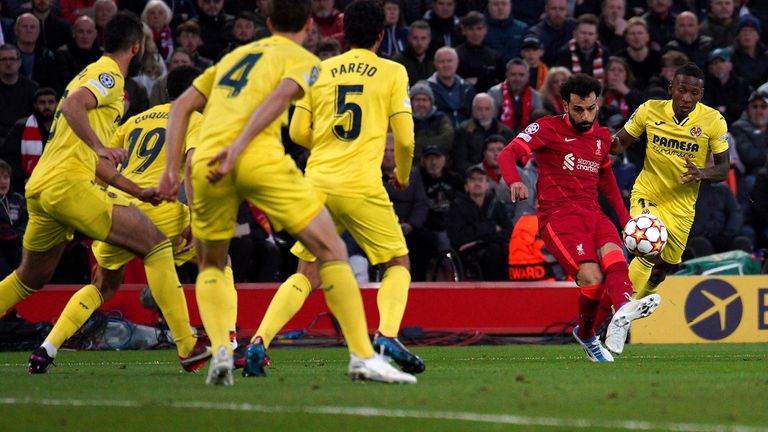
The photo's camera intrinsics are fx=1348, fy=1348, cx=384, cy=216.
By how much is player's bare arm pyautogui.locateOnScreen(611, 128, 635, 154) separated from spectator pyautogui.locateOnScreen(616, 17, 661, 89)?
24.5 feet

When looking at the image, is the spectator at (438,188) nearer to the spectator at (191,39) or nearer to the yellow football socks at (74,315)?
the spectator at (191,39)

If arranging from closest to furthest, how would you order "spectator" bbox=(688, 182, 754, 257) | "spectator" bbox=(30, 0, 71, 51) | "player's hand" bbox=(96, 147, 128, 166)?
"player's hand" bbox=(96, 147, 128, 166)
"spectator" bbox=(688, 182, 754, 257)
"spectator" bbox=(30, 0, 71, 51)

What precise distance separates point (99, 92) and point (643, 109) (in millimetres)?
5460

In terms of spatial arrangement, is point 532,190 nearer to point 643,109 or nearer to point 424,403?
point 643,109

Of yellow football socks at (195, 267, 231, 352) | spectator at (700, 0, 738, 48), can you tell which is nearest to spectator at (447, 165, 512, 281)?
spectator at (700, 0, 738, 48)

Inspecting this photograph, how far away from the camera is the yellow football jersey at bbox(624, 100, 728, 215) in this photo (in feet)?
41.2

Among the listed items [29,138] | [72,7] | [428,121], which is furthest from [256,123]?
[72,7]

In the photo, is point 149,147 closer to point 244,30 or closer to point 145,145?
point 145,145

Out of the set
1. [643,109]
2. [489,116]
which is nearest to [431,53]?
[489,116]

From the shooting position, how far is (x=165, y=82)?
1577cm

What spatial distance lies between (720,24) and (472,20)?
4.51 m

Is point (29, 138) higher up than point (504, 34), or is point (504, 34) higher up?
point (504, 34)

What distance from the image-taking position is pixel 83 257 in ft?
52.1

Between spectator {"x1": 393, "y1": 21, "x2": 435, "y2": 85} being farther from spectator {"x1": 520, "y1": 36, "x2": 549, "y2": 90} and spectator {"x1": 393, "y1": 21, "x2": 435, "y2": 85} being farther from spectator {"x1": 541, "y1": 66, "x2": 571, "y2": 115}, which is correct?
spectator {"x1": 541, "y1": 66, "x2": 571, "y2": 115}
